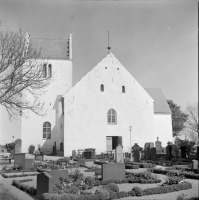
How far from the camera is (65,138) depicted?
26125 mm

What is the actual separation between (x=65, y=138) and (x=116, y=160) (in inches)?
363

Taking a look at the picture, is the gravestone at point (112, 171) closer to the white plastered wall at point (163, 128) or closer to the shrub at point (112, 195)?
the shrub at point (112, 195)

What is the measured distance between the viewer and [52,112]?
31.4 metres

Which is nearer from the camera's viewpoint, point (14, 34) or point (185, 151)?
point (14, 34)

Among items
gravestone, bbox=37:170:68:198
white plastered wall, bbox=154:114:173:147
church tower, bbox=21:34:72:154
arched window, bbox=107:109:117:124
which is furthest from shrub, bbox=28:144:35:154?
gravestone, bbox=37:170:68:198

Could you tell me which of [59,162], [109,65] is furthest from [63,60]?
[59,162]

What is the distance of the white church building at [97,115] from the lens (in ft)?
87.9

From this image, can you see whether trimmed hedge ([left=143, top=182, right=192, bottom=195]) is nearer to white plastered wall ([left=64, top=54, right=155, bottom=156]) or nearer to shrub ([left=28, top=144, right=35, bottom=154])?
white plastered wall ([left=64, top=54, right=155, bottom=156])

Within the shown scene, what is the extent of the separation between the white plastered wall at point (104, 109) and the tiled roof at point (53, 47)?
763 cm

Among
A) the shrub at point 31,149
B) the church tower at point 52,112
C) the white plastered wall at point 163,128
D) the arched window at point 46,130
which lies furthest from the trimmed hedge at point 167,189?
the arched window at point 46,130

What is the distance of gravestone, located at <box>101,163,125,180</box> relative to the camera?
1139 centimetres

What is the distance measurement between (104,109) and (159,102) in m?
11.0

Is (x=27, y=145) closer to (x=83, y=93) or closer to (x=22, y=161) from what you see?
(x=83, y=93)

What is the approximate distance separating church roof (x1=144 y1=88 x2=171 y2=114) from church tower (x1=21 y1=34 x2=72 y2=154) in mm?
12373
